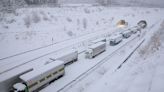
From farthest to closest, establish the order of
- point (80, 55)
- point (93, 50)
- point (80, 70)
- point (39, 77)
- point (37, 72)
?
1. point (80, 55)
2. point (93, 50)
3. point (80, 70)
4. point (37, 72)
5. point (39, 77)

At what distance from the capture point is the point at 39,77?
1388 cm

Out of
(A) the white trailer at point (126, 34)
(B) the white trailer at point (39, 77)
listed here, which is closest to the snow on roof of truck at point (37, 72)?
(B) the white trailer at point (39, 77)

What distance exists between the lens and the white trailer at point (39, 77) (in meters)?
12.7

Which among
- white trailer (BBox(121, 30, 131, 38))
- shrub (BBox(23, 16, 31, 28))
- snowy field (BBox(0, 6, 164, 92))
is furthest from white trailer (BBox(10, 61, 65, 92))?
shrub (BBox(23, 16, 31, 28))

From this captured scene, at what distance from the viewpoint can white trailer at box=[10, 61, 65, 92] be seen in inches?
501

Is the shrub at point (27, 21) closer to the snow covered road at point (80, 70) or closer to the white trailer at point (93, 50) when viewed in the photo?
the snow covered road at point (80, 70)

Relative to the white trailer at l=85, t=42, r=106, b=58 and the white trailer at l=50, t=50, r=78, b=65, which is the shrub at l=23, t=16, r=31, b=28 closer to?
the white trailer at l=50, t=50, r=78, b=65

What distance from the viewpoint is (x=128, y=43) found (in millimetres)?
29250

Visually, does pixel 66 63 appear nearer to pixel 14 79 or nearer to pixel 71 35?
pixel 14 79

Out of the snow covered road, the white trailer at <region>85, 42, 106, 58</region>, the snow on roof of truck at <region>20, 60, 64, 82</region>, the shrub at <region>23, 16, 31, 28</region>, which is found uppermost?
the shrub at <region>23, 16, 31, 28</region>

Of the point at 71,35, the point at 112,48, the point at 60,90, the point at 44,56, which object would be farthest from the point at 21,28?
the point at 60,90

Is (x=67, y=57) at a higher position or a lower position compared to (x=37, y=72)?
higher

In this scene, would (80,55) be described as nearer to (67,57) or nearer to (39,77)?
(67,57)

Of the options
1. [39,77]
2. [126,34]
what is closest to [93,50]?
[39,77]
